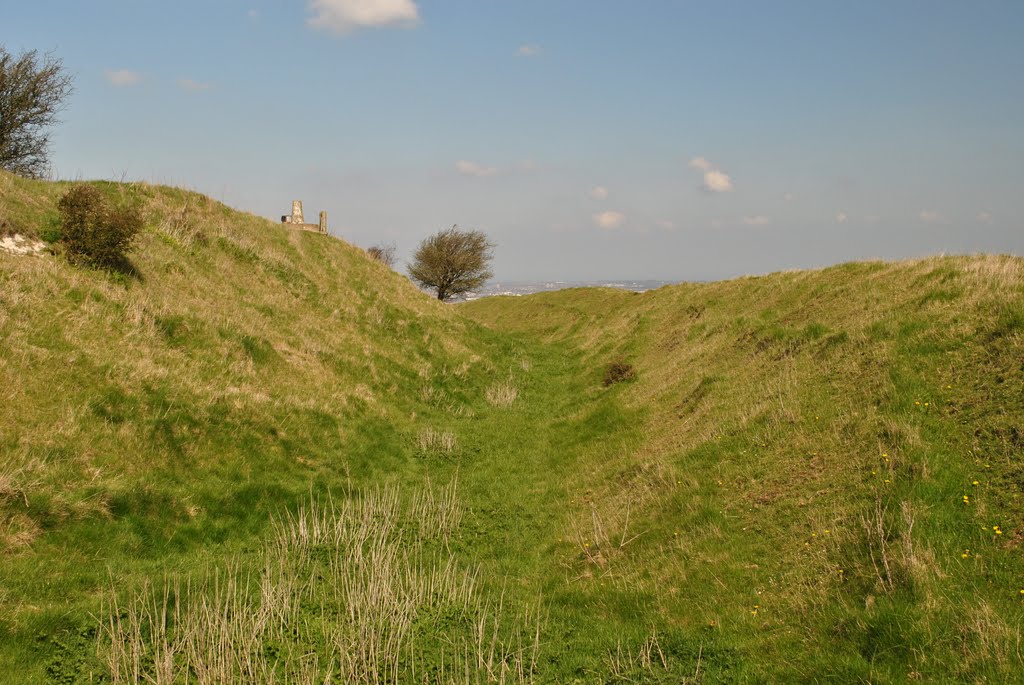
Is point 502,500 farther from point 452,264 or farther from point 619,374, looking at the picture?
point 452,264

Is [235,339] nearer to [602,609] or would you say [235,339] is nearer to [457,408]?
[457,408]

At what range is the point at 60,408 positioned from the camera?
13.2 metres

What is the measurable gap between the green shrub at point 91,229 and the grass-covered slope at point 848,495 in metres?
16.1

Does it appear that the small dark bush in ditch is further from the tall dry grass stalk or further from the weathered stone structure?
the weathered stone structure

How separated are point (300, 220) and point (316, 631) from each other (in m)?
35.8

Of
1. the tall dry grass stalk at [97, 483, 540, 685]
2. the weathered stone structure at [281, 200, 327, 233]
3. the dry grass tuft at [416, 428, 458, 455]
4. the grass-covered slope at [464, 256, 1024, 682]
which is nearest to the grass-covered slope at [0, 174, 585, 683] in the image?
the dry grass tuft at [416, 428, 458, 455]

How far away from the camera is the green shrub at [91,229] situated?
765 inches

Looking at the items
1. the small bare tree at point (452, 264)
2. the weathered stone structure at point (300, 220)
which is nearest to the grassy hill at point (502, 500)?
the weathered stone structure at point (300, 220)

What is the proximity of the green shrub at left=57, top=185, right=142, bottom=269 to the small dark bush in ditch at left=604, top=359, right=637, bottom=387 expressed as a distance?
1919 centimetres

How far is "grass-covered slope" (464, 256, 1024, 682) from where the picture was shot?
816 cm

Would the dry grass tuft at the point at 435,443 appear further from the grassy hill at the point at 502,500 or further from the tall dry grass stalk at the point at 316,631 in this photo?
the tall dry grass stalk at the point at 316,631

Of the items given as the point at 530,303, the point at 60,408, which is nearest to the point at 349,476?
the point at 60,408

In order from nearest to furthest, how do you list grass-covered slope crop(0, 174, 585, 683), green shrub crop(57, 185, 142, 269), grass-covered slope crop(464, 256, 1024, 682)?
1. grass-covered slope crop(464, 256, 1024, 682)
2. grass-covered slope crop(0, 174, 585, 683)
3. green shrub crop(57, 185, 142, 269)

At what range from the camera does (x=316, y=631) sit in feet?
31.0
